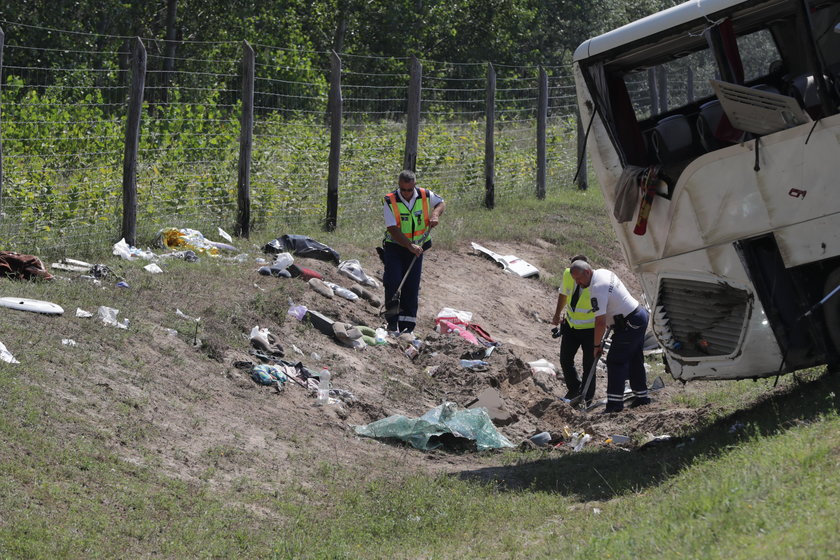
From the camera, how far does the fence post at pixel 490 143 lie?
1803 centimetres

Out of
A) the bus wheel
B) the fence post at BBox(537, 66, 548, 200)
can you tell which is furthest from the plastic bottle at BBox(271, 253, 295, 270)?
the fence post at BBox(537, 66, 548, 200)

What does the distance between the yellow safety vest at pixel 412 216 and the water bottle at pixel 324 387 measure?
98.8 inches

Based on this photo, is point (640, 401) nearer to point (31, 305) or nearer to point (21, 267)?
point (31, 305)

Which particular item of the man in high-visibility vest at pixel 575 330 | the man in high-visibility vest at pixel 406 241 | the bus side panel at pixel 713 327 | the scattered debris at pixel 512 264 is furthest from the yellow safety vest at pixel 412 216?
the bus side panel at pixel 713 327

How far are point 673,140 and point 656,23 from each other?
38.6 inches

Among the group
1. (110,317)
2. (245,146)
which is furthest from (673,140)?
(245,146)

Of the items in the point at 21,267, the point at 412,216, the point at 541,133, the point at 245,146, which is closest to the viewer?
the point at 21,267

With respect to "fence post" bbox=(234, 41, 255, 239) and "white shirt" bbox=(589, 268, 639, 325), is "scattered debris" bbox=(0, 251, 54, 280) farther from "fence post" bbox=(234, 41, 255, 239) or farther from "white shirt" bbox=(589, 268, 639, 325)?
"white shirt" bbox=(589, 268, 639, 325)

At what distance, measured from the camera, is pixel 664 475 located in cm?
725

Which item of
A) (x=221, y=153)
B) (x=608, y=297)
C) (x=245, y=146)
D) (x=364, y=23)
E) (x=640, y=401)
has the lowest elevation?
(x=640, y=401)

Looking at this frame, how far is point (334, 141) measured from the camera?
14820 millimetres

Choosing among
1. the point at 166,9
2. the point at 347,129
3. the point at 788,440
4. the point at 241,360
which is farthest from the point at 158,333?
the point at 166,9

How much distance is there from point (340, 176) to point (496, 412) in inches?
275

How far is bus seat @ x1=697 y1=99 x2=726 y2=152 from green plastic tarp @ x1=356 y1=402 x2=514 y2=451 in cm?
280
